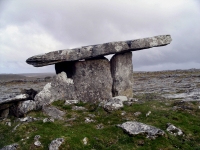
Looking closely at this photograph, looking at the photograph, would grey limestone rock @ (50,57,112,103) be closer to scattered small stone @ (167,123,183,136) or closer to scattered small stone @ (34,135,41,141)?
scattered small stone @ (34,135,41,141)

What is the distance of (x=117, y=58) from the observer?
19250 mm

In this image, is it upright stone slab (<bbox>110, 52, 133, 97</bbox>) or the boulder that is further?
upright stone slab (<bbox>110, 52, 133, 97</bbox>)

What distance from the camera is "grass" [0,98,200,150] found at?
1099 centimetres

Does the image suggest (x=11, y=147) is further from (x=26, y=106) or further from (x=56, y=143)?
(x=26, y=106)

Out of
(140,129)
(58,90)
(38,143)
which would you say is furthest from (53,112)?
(140,129)

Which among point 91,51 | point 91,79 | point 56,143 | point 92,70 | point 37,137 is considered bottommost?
point 56,143

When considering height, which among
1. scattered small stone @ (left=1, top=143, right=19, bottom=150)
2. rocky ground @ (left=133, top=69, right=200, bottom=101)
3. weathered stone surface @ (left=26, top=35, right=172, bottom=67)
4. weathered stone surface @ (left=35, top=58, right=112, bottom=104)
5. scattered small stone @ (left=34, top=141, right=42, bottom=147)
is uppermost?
weathered stone surface @ (left=26, top=35, right=172, bottom=67)

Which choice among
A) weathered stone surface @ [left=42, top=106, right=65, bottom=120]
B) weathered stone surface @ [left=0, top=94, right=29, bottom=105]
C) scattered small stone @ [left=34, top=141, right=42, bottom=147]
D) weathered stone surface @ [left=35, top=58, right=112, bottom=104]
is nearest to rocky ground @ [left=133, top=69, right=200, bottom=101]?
weathered stone surface @ [left=35, top=58, right=112, bottom=104]

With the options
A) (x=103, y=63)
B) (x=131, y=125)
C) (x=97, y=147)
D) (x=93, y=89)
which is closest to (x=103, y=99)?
(x=93, y=89)

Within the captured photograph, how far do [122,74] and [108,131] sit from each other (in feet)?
25.7

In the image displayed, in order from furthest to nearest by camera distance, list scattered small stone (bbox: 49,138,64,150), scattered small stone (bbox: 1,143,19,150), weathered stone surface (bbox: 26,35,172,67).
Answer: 1. weathered stone surface (bbox: 26,35,172,67)
2. scattered small stone (bbox: 1,143,19,150)
3. scattered small stone (bbox: 49,138,64,150)

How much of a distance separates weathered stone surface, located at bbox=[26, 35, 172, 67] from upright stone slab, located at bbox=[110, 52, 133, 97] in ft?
5.07

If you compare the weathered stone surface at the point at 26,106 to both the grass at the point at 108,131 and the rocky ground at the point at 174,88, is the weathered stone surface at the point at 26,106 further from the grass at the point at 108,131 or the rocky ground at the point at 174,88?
the rocky ground at the point at 174,88

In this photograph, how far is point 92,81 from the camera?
1838 cm
